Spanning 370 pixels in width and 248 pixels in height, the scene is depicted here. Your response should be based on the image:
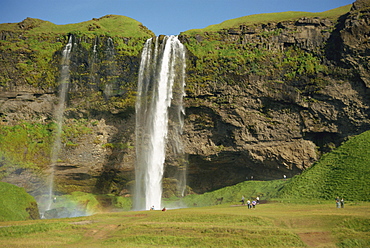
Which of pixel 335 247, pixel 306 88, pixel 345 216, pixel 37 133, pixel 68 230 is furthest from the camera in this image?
pixel 37 133

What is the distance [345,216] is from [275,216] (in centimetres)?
521

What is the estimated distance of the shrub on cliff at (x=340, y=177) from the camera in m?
40.1

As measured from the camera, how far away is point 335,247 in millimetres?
25062

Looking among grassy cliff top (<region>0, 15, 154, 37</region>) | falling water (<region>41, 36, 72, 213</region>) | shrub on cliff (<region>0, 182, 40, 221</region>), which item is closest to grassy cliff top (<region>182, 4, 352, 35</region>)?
grassy cliff top (<region>0, 15, 154, 37</region>)

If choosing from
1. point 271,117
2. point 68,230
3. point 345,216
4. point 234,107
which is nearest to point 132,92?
point 234,107

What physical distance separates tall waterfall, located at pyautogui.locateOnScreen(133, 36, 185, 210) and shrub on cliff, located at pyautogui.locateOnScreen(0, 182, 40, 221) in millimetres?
16228

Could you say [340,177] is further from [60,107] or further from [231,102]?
[60,107]

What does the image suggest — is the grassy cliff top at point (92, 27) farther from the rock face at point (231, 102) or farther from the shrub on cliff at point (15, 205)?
the shrub on cliff at point (15, 205)

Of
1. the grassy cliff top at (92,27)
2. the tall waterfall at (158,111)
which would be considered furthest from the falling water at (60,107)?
the tall waterfall at (158,111)

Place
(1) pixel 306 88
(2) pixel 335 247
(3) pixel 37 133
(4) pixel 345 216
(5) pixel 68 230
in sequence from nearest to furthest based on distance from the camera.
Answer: (2) pixel 335 247 → (4) pixel 345 216 → (5) pixel 68 230 → (1) pixel 306 88 → (3) pixel 37 133

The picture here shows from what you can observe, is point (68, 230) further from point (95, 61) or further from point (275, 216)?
point (95, 61)

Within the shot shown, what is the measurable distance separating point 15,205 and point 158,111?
79.6ft

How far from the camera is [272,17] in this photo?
70.2 m

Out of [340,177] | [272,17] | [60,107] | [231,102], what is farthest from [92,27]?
[340,177]
